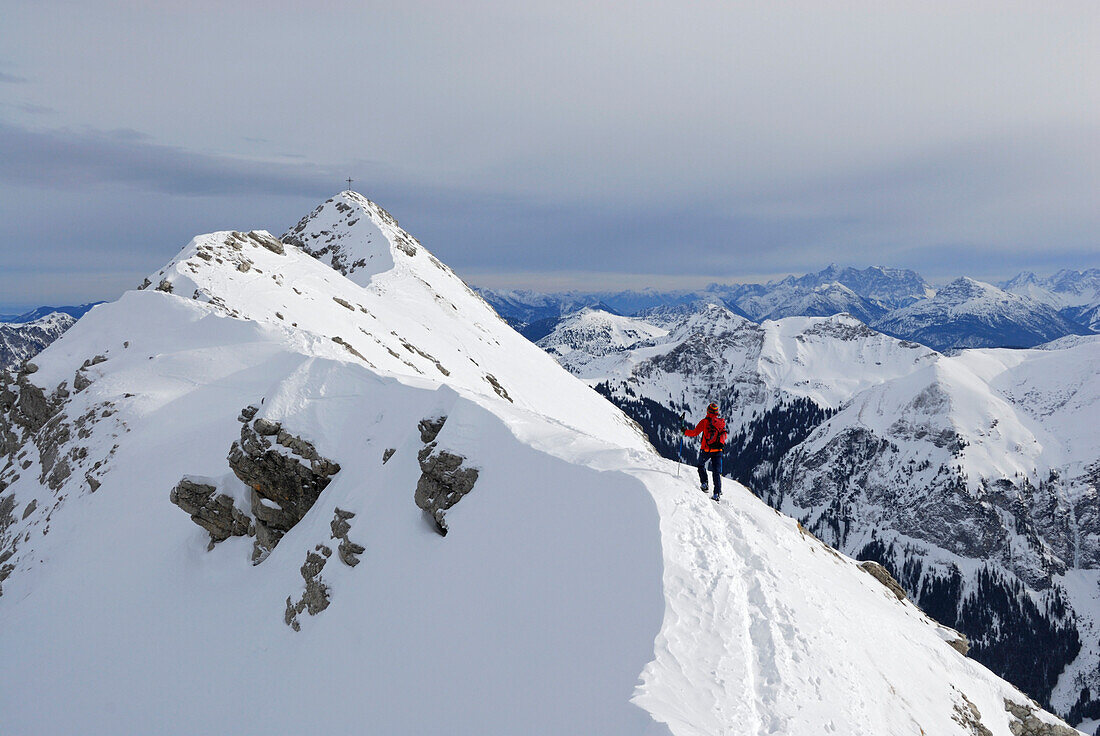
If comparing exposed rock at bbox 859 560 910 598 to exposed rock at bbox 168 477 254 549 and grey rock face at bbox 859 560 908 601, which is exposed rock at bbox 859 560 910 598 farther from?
exposed rock at bbox 168 477 254 549

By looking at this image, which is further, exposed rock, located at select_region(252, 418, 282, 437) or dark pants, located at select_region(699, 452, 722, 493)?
exposed rock, located at select_region(252, 418, 282, 437)

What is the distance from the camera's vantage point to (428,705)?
12.0m

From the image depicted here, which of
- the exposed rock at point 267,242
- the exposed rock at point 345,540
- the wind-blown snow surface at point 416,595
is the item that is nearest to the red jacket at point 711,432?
the wind-blown snow surface at point 416,595

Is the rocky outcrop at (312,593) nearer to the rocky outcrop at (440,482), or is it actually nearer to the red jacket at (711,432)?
the rocky outcrop at (440,482)

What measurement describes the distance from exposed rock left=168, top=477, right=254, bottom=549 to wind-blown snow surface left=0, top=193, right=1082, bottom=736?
0.57m

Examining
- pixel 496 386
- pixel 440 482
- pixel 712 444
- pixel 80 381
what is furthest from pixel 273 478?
pixel 496 386

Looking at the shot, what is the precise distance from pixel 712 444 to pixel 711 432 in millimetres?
506

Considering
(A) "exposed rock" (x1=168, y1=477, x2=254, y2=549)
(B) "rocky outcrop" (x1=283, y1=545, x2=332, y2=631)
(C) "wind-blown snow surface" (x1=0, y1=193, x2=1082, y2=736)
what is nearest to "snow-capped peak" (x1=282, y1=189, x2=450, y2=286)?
(C) "wind-blown snow surface" (x1=0, y1=193, x2=1082, y2=736)

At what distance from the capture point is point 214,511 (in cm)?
2306

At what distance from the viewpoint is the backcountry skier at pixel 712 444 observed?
18.8 m

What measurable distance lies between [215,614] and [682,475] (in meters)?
19.6

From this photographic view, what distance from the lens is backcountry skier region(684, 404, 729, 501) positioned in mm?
18797

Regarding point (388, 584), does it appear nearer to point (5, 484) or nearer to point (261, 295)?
point (5, 484)

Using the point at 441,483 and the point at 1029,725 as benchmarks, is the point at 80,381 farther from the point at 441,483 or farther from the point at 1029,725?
the point at 1029,725
